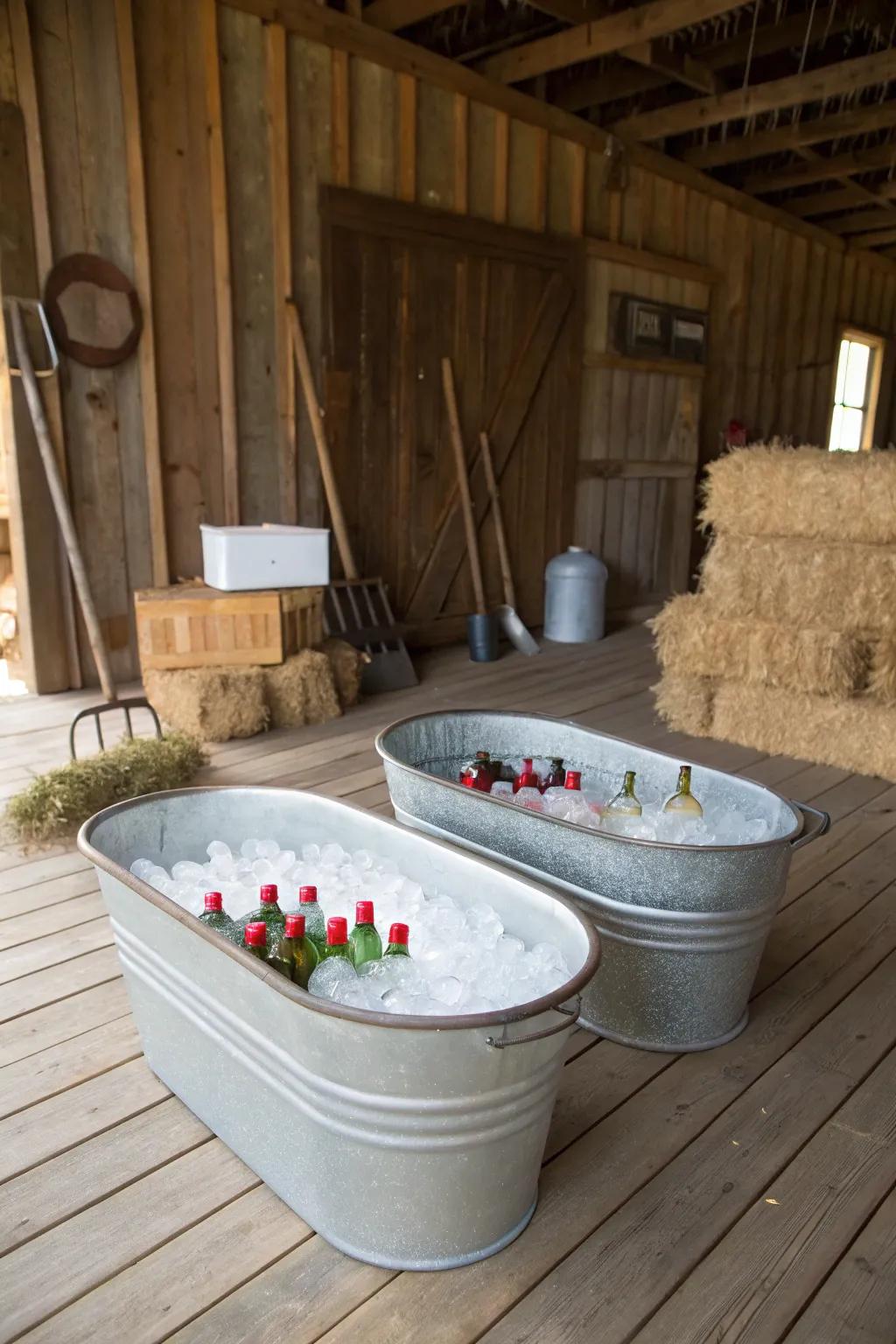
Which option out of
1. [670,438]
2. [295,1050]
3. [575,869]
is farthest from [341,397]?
[295,1050]

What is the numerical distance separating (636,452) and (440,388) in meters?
1.89

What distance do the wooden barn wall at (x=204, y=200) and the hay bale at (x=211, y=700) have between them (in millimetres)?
679

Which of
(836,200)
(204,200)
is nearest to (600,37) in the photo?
(204,200)

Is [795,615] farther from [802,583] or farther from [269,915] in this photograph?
[269,915]

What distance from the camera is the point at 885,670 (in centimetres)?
344

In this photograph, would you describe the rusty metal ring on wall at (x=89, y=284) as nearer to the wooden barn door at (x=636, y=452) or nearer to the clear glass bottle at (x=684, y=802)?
the wooden barn door at (x=636, y=452)

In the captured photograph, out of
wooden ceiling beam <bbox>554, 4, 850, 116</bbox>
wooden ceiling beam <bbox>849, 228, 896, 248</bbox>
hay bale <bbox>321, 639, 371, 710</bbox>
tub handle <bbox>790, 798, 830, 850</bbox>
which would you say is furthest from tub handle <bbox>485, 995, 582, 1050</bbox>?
wooden ceiling beam <bbox>849, 228, 896, 248</bbox>

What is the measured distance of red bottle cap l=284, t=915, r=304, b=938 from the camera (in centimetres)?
141

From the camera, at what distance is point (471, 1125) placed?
3.98 feet

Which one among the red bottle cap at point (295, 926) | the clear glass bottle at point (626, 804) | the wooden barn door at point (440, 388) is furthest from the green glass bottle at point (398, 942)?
the wooden barn door at point (440, 388)

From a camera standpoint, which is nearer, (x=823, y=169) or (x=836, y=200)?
(x=823, y=169)

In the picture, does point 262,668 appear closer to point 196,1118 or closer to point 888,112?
point 196,1118

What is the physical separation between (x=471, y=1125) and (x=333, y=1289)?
334 mm

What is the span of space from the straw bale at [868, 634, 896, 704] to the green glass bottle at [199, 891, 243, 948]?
109 inches
